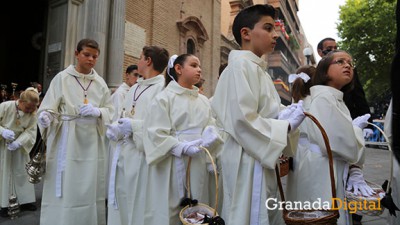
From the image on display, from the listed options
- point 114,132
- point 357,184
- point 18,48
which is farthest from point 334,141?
point 18,48

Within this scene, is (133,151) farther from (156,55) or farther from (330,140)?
(330,140)

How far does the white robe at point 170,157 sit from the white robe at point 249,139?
2.40 feet

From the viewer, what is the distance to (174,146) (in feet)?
9.63

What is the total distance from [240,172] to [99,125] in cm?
255

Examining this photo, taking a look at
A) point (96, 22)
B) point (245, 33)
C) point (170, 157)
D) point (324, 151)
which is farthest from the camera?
point (96, 22)

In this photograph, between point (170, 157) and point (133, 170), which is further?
point (133, 170)

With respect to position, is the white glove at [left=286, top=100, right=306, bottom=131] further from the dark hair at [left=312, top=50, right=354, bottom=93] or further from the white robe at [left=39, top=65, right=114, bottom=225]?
the white robe at [left=39, top=65, right=114, bottom=225]

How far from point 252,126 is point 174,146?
3.42 ft

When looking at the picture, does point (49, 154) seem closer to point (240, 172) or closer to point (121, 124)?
point (121, 124)

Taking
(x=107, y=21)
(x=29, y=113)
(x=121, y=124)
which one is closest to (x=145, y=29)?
(x=107, y=21)

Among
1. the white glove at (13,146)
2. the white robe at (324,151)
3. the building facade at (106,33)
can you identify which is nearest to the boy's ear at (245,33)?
the white robe at (324,151)

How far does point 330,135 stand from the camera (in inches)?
99.0

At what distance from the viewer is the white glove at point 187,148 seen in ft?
9.27

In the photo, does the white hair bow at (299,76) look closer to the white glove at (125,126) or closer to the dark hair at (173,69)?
the dark hair at (173,69)
